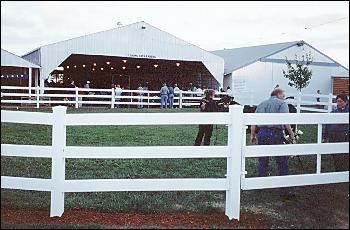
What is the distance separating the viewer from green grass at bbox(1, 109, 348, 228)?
6.52 m

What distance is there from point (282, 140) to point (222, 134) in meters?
7.86

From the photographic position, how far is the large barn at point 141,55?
93.6 ft

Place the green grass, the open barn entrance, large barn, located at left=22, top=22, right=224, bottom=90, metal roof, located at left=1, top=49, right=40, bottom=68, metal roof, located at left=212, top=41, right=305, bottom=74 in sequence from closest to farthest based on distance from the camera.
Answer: the green grass, metal roof, located at left=1, top=49, right=40, bottom=68, large barn, located at left=22, top=22, right=224, bottom=90, the open barn entrance, metal roof, located at left=212, top=41, right=305, bottom=74

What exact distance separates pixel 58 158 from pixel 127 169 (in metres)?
3.18

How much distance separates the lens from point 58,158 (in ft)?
18.8

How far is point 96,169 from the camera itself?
8773mm

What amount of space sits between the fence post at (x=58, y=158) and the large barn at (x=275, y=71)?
28607 millimetres

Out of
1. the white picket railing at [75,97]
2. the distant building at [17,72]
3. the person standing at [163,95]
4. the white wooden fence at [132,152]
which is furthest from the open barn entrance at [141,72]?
the white wooden fence at [132,152]

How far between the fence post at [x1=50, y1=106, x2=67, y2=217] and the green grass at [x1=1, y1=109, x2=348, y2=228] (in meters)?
0.54

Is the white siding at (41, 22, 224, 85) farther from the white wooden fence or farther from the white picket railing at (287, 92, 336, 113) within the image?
the white wooden fence

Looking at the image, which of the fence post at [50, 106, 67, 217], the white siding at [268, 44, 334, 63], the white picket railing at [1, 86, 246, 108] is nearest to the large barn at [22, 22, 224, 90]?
the white picket railing at [1, 86, 246, 108]

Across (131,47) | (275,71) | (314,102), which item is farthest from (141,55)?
(314,102)

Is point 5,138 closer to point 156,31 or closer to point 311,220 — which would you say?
point 311,220

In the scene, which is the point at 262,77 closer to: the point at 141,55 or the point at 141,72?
the point at 141,55
